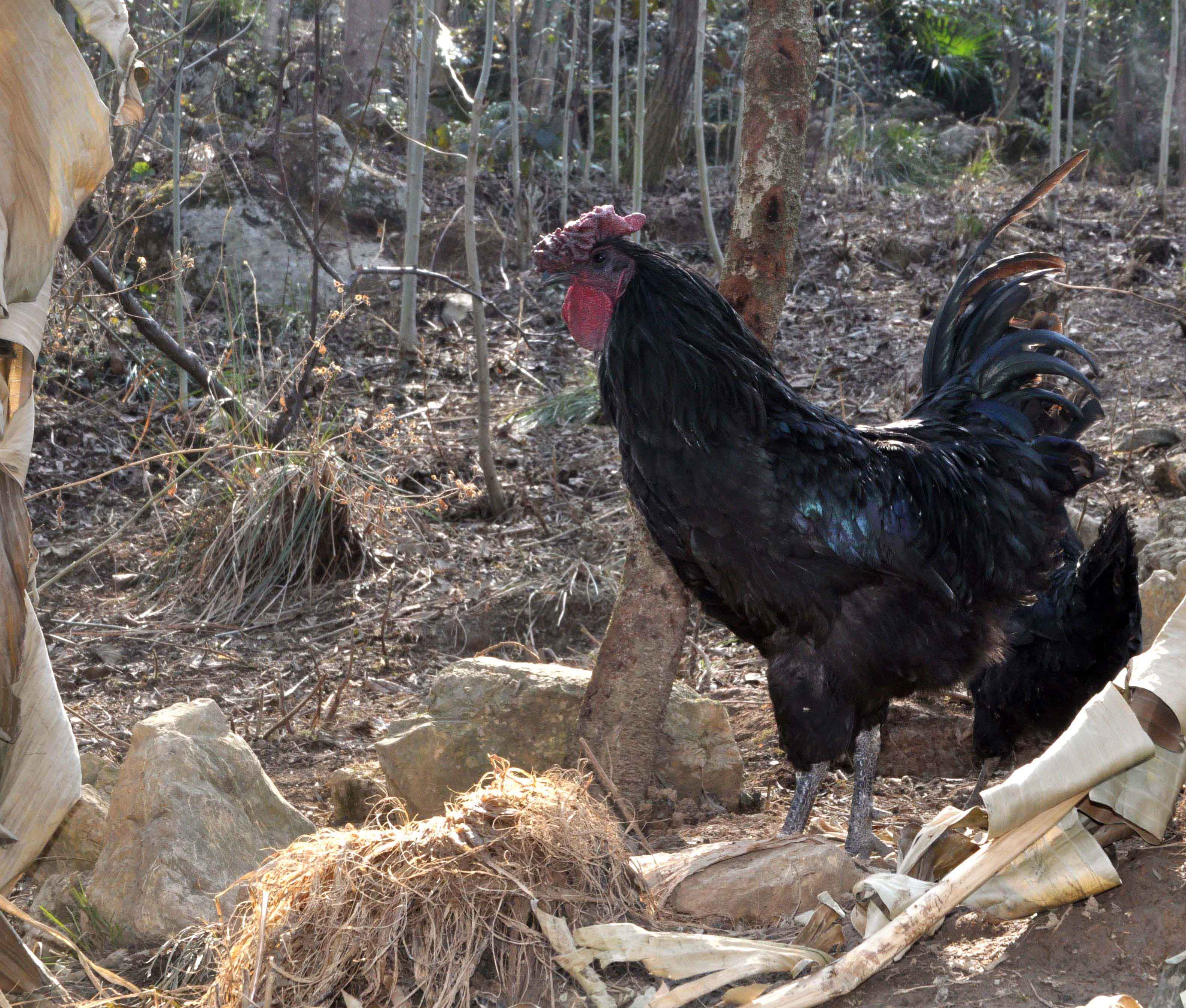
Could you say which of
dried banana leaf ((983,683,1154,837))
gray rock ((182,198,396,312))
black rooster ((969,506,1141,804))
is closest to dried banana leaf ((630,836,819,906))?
dried banana leaf ((983,683,1154,837))

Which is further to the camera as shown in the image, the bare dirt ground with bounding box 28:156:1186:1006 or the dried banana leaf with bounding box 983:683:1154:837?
the bare dirt ground with bounding box 28:156:1186:1006

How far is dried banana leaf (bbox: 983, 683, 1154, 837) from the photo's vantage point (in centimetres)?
263

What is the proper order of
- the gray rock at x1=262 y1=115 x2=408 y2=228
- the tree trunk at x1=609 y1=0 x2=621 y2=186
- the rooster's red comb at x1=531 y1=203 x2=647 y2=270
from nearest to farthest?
1. the rooster's red comb at x1=531 y1=203 x2=647 y2=270
2. the gray rock at x1=262 y1=115 x2=408 y2=228
3. the tree trunk at x1=609 y1=0 x2=621 y2=186

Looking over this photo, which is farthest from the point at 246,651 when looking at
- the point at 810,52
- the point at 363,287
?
the point at 363,287

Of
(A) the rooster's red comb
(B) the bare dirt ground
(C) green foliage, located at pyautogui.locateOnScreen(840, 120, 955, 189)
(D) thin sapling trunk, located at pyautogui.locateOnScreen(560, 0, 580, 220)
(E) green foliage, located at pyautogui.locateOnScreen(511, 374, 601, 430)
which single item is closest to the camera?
(B) the bare dirt ground

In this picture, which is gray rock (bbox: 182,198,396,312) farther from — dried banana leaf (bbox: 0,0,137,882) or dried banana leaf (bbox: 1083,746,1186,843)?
dried banana leaf (bbox: 1083,746,1186,843)

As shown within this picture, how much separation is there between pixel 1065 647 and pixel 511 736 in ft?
7.66

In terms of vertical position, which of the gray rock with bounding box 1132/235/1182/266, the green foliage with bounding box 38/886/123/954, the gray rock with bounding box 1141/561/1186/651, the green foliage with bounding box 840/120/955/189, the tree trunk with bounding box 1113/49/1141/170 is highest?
the tree trunk with bounding box 1113/49/1141/170

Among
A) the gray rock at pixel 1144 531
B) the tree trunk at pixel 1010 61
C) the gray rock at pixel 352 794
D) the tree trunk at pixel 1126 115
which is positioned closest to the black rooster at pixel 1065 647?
the gray rock at pixel 1144 531

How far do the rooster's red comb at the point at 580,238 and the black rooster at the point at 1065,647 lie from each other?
220 centimetres

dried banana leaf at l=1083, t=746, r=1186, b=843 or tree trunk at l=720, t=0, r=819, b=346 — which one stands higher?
tree trunk at l=720, t=0, r=819, b=346

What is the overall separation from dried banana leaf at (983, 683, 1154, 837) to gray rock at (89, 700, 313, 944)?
228 cm

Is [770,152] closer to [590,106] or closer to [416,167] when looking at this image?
[416,167]

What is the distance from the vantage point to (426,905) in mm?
2807
